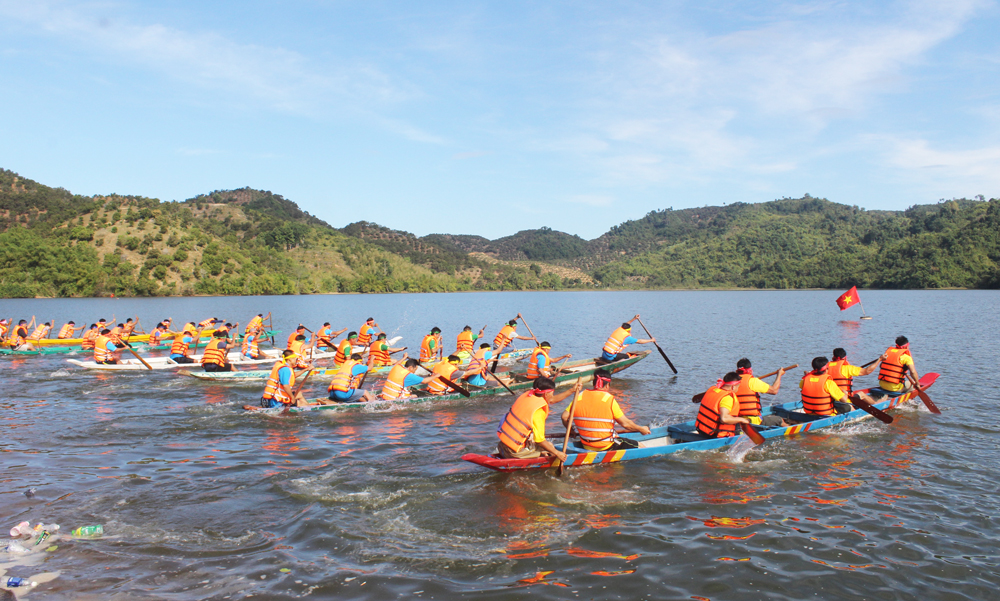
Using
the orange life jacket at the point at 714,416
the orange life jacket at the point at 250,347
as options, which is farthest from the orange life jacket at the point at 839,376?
the orange life jacket at the point at 250,347

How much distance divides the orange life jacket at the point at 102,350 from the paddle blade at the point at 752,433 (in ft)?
71.4

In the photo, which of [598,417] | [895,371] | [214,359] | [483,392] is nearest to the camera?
[598,417]

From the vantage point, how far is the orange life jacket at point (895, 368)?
1413 centimetres

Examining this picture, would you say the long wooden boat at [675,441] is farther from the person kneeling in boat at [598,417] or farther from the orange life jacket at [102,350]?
the orange life jacket at [102,350]

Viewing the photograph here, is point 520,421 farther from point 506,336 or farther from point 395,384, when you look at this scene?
point 506,336

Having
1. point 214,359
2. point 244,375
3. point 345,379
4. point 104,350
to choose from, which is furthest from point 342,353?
point 104,350

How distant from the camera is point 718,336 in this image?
3484 cm

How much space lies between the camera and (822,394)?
40.6 feet

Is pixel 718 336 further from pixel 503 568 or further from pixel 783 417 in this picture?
pixel 503 568

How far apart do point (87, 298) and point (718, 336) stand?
86.5 meters

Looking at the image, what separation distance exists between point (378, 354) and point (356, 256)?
13247 centimetres

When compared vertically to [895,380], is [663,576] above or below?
below

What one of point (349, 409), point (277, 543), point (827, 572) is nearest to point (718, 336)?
point (349, 409)

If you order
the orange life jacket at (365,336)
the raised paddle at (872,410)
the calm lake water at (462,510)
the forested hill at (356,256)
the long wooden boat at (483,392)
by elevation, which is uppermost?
the forested hill at (356,256)
